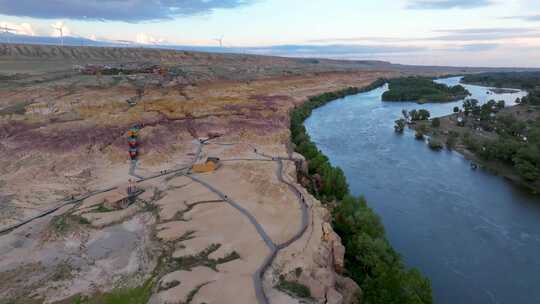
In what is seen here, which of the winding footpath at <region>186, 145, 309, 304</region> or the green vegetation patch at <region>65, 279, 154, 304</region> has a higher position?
the winding footpath at <region>186, 145, 309, 304</region>

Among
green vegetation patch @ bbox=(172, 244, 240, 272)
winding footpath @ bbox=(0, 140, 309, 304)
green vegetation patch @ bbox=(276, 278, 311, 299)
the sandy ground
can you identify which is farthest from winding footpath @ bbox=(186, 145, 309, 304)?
green vegetation patch @ bbox=(172, 244, 240, 272)

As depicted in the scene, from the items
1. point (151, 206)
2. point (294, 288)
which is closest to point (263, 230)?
point (294, 288)

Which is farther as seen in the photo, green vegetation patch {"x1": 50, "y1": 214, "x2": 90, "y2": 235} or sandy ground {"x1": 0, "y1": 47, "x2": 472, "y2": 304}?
→ green vegetation patch {"x1": 50, "y1": 214, "x2": 90, "y2": 235}

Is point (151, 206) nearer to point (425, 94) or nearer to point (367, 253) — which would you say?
point (367, 253)

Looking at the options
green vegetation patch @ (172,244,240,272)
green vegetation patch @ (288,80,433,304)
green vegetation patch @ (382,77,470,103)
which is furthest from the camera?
green vegetation patch @ (382,77,470,103)

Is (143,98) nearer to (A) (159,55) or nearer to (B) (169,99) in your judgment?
(B) (169,99)

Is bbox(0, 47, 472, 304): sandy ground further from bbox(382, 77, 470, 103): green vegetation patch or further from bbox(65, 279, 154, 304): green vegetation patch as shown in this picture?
bbox(382, 77, 470, 103): green vegetation patch
